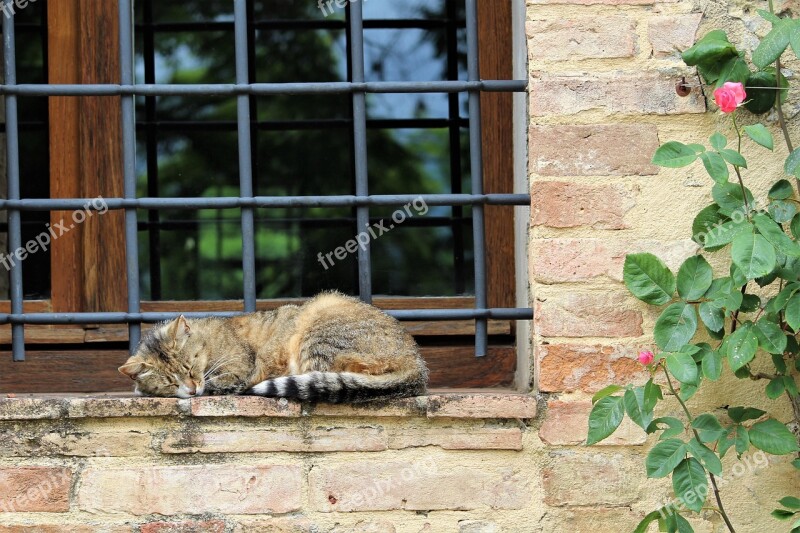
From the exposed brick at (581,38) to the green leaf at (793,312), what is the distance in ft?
2.66

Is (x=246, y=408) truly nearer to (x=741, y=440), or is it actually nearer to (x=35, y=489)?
(x=35, y=489)

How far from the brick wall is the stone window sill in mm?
146

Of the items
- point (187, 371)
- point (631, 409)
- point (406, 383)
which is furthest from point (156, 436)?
point (631, 409)

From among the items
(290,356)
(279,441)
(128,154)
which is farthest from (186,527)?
(128,154)

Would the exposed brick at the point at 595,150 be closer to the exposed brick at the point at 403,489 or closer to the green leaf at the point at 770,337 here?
the green leaf at the point at 770,337

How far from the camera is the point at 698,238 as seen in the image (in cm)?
250

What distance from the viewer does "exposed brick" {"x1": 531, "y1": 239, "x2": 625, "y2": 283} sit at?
2555 millimetres

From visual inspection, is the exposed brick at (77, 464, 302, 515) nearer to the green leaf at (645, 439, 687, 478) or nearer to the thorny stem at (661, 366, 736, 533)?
the green leaf at (645, 439, 687, 478)

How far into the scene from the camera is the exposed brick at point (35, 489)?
8.25 ft

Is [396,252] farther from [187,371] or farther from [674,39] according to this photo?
[674,39]

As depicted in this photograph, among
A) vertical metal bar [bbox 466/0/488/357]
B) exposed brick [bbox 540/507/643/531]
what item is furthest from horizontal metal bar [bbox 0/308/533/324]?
exposed brick [bbox 540/507/643/531]

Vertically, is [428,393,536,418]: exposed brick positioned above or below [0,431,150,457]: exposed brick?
above

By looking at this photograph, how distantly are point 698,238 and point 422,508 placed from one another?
1.07 meters

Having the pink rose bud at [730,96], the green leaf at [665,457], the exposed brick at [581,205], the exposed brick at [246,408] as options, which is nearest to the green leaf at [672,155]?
the pink rose bud at [730,96]
